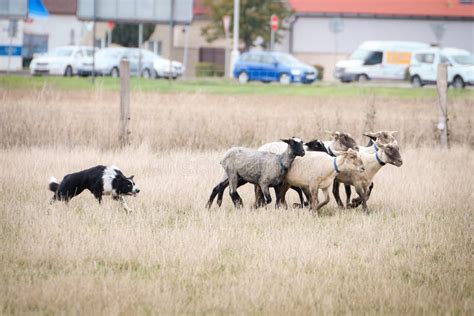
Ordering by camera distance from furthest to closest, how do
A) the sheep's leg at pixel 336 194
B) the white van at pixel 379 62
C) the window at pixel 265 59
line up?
the white van at pixel 379 62 → the window at pixel 265 59 → the sheep's leg at pixel 336 194

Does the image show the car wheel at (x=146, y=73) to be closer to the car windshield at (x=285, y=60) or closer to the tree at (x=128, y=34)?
the car windshield at (x=285, y=60)

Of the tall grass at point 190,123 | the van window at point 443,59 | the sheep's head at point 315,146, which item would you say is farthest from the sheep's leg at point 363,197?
the van window at point 443,59

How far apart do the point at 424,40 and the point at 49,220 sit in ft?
181

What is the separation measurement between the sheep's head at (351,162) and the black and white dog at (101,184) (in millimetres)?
2755

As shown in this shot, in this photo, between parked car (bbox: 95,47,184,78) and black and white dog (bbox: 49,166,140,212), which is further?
parked car (bbox: 95,47,184,78)

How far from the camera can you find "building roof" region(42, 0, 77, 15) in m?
64.6

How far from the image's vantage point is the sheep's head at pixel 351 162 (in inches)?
558

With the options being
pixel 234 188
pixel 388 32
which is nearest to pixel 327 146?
pixel 234 188

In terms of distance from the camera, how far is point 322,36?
65.9 m

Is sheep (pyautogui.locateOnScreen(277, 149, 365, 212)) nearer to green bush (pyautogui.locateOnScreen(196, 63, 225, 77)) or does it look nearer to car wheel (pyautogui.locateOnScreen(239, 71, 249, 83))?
car wheel (pyautogui.locateOnScreen(239, 71, 249, 83))

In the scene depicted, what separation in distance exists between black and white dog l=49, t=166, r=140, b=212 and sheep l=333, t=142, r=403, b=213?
297 cm

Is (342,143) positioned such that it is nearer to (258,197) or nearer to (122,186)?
(258,197)

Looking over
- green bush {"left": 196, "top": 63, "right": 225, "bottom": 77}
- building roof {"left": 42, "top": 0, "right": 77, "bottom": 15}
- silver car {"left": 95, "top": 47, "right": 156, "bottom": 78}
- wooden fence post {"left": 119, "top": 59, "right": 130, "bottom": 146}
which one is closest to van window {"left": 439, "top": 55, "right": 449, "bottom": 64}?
silver car {"left": 95, "top": 47, "right": 156, "bottom": 78}

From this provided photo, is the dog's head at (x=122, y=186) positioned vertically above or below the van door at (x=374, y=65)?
below
